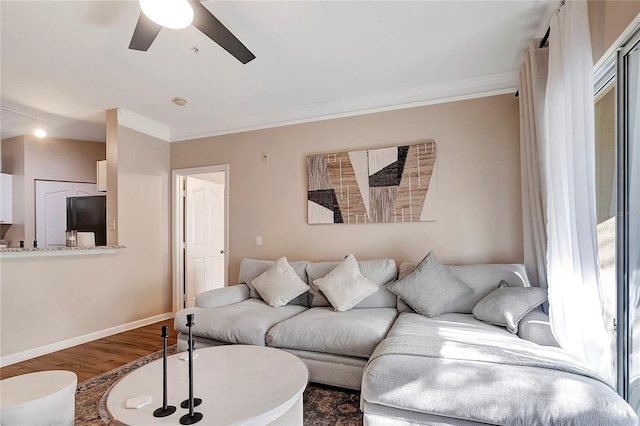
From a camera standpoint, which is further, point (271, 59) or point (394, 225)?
point (394, 225)

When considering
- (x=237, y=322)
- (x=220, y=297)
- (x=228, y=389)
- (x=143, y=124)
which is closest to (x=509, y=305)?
(x=228, y=389)

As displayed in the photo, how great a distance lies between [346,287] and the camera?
294 cm

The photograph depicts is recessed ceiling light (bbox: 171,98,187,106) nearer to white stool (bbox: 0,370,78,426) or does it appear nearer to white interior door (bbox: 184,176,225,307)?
white interior door (bbox: 184,176,225,307)

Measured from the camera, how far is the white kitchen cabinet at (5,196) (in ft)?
15.9

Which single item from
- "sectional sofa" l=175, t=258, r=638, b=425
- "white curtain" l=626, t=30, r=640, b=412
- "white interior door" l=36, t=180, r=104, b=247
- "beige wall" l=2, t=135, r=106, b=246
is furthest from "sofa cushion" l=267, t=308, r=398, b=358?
"beige wall" l=2, t=135, r=106, b=246

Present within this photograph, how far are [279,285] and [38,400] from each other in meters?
1.92

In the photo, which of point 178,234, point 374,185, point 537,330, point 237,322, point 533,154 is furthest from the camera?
point 178,234

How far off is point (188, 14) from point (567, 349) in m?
2.88

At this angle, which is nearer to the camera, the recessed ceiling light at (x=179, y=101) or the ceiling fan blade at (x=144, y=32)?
the ceiling fan blade at (x=144, y=32)

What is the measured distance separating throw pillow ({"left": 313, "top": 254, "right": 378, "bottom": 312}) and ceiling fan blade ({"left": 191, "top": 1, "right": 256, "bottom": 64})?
1.94 meters

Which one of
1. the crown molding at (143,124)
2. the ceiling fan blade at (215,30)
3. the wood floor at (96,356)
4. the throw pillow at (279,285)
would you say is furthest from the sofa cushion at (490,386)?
the crown molding at (143,124)

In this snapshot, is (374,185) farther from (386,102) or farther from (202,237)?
(202,237)

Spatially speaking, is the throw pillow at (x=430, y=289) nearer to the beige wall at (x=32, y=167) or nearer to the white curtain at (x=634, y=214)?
the white curtain at (x=634, y=214)

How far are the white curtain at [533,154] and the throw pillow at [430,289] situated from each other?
599 mm
